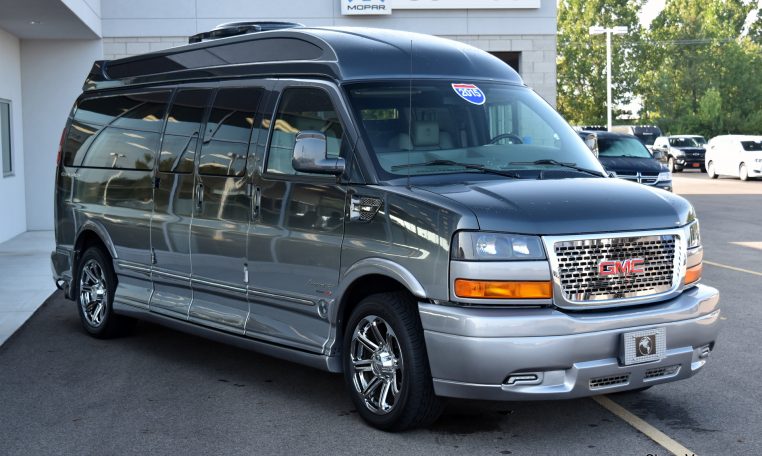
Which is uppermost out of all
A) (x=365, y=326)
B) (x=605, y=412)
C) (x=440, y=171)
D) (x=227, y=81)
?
(x=227, y=81)

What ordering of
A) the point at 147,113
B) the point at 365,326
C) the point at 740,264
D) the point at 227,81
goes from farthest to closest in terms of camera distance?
the point at 740,264, the point at 147,113, the point at 227,81, the point at 365,326

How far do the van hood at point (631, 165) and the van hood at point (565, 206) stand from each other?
48.7 ft

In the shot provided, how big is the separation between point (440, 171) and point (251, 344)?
187 cm

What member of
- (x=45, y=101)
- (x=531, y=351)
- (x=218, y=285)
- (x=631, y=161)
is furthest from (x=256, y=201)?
(x=631, y=161)

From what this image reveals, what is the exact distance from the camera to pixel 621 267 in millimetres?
6086

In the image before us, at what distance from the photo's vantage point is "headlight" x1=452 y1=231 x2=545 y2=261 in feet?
19.2

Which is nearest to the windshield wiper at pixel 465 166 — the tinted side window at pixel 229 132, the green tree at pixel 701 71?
the tinted side window at pixel 229 132

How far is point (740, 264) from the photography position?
1464 cm

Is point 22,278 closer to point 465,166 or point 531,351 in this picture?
point 465,166

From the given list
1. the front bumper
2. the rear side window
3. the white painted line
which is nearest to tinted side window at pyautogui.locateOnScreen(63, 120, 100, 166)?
the rear side window

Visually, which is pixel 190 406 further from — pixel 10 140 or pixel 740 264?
pixel 10 140

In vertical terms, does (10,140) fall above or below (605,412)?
above

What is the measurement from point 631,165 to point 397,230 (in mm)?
15937

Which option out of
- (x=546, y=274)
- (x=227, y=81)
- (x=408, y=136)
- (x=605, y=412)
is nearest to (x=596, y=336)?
(x=546, y=274)
